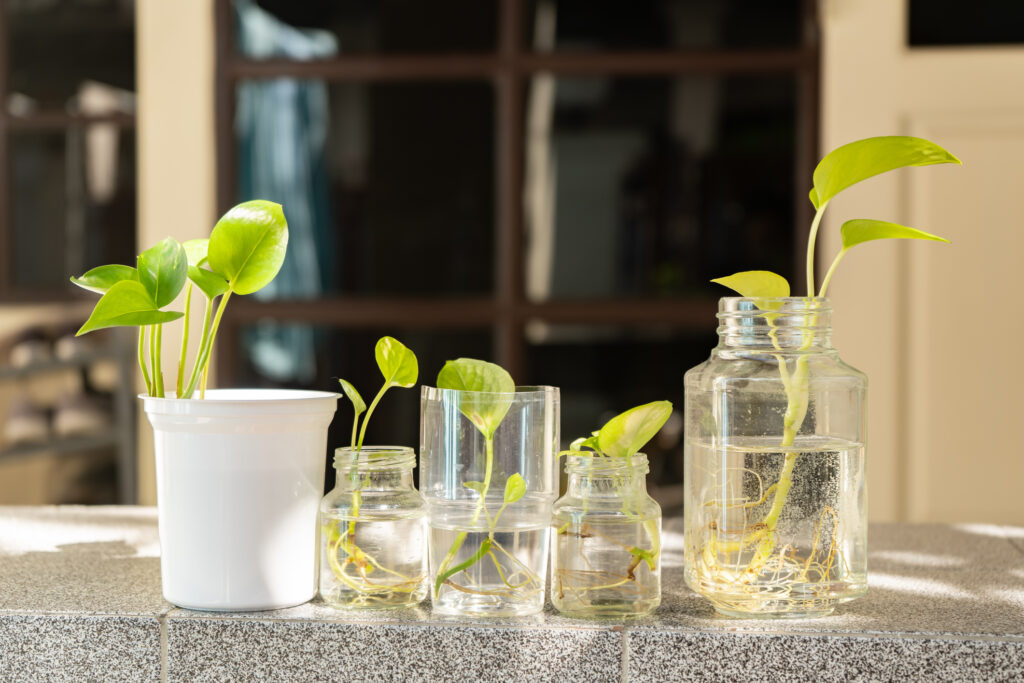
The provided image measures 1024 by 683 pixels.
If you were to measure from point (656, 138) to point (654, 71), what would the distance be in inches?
6.8

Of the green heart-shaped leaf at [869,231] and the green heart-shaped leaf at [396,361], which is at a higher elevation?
the green heart-shaped leaf at [869,231]

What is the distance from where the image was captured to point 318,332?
279cm

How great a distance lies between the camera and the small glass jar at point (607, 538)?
61 centimetres

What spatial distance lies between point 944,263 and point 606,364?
875 millimetres

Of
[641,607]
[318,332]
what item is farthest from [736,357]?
[318,332]

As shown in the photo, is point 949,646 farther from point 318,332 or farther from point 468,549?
point 318,332

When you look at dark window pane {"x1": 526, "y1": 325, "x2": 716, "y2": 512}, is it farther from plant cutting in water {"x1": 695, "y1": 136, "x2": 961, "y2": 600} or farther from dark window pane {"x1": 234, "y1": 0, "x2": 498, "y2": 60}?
plant cutting in water {"x1": 695, "y1": 136, "x2": 961, "y2": 600}

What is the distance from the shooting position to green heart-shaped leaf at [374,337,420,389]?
0.65 meters

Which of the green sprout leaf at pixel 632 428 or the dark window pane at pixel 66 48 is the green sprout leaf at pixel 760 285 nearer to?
the green sprout leaf at pixel 632 428

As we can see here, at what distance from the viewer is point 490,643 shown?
59 cm

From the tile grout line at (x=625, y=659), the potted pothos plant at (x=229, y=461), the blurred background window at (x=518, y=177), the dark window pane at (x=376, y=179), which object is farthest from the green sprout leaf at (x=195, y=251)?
the dark window pane at (x=376, y=179)

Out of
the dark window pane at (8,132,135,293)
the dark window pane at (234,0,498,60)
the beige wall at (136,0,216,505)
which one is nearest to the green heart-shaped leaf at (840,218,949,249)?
the dark window pane at (234,0,498,60)

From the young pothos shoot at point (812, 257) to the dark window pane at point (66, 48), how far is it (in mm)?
2656

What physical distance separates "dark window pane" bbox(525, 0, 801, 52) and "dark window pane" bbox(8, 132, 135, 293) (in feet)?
3.97
